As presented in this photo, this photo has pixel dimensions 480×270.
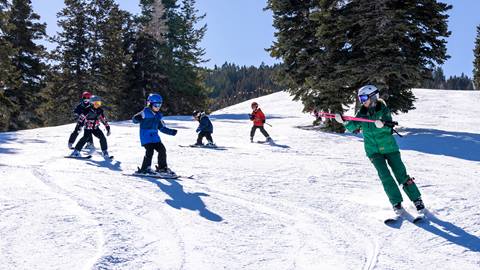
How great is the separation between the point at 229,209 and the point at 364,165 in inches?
210

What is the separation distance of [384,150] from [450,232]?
1391 mm

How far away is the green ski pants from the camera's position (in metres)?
6.24

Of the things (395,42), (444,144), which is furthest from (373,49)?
(444,144)

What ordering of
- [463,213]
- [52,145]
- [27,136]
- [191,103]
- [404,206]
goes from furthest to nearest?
[191,103] < [27,136] < [52,145] < [404,206] < [463,213]

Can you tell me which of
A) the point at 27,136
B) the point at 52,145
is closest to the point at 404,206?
the point at 52,145

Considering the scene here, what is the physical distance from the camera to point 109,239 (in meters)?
5.05

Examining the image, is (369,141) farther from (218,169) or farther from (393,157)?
(218,169)

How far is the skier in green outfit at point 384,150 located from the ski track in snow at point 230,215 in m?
0.32

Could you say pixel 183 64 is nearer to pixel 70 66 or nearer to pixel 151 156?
pixel 70 66

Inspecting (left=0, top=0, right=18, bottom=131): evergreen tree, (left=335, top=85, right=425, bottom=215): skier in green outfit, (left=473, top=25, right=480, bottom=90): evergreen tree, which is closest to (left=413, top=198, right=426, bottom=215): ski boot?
(left=335, top=85, right=425, bottom=215): skier in green outfit

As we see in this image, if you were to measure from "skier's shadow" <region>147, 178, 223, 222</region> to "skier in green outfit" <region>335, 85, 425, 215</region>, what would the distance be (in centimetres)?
238

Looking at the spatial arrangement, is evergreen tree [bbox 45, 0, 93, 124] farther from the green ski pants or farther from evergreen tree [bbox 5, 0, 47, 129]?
the green ski pants

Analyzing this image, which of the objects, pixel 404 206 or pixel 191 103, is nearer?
pixel 404 206

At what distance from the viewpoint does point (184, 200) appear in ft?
23.5
